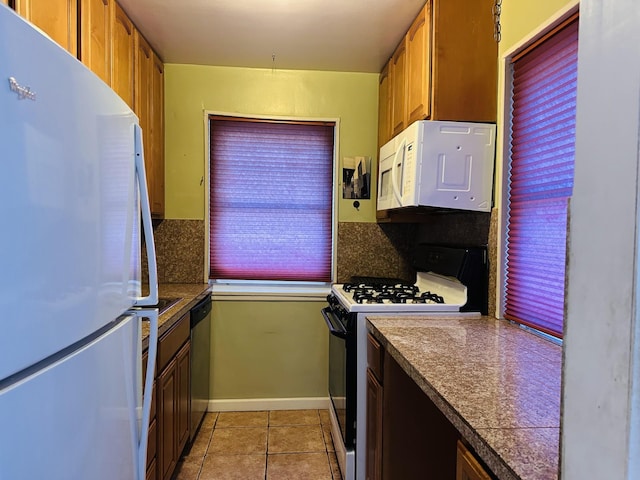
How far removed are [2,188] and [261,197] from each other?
2435 mm

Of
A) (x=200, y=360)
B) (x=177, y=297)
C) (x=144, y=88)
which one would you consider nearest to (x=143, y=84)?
(x=144, y=88)

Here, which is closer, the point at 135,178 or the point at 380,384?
the point at 135,178

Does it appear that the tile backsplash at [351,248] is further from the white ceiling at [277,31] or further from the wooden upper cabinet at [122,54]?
the white ceiling at [277,31]

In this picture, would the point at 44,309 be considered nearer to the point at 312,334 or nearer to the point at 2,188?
the point at 2,188

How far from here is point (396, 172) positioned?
7.02ft

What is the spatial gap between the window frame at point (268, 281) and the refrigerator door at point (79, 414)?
5.76ft

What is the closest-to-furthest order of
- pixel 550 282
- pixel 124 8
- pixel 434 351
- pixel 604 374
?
pixel 604 374 → pixel 434 351 → pixel 550 282 → pixel 124 8

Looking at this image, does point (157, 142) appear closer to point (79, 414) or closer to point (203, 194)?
point (203, 194)

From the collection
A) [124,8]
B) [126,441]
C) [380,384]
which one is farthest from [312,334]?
[124,8]

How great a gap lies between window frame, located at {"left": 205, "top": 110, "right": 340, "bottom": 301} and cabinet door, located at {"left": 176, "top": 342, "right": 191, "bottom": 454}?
28.7 inches

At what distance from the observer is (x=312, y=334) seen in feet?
9.47

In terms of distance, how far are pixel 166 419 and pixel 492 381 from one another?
146 centimetres

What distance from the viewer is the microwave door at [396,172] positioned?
2070mm

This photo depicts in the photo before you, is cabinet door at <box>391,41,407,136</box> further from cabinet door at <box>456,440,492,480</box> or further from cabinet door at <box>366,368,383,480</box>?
cabinet door at <box>456,440,492,480</box>
